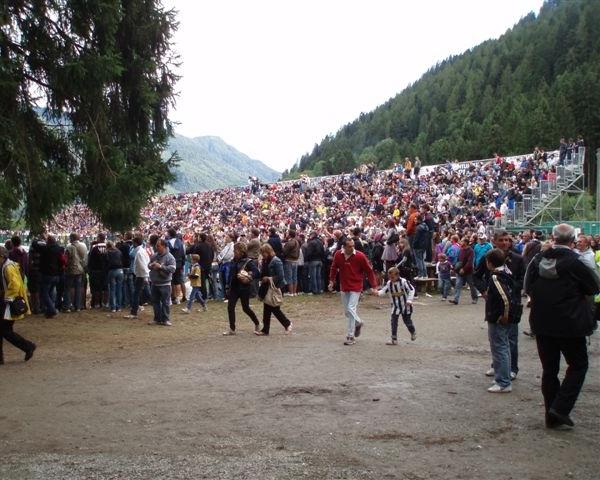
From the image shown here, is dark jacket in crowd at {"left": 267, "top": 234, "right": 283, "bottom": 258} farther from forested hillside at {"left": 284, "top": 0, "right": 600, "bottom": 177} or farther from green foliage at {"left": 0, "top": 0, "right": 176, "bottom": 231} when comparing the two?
forested hillside at {"left": 284, "top": 0, "right": 600, "bottom": 177}

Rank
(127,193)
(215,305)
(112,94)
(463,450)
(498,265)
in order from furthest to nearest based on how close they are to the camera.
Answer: (215,305)
(112,94)
(127,193)
(498,265)
(463,450)

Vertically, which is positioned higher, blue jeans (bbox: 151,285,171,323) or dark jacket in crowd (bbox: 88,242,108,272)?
dark jacket in crowd (bbox: 88,242,108,272)

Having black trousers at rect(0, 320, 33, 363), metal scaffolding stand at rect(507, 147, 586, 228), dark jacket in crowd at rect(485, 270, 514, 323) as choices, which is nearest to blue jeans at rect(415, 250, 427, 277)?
metal scaffolding stand at rect(507, 147, 586, 228)

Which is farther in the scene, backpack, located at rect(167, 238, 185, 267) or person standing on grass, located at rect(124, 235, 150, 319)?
backpack, located at rect(167, 238, 185, 267)

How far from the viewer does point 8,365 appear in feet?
30.6

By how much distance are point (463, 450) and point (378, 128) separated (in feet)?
518

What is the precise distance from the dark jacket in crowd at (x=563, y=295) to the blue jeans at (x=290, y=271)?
39.6 feet

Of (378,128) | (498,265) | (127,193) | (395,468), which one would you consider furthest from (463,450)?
(378,128)

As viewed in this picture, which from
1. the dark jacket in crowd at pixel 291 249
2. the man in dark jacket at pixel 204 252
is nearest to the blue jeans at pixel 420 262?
the dark jacket in crowd at pixel 291 249

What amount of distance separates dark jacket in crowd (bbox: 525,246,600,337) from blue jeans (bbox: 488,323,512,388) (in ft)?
Answer: 4.47

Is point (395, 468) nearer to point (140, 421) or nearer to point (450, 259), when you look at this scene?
point (140, 421)

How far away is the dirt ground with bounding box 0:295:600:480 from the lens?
4.88 meters

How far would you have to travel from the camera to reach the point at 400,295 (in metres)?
10.8

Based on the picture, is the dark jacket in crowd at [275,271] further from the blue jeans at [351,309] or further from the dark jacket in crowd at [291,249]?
the dark jacket in crowd at [291,249]
